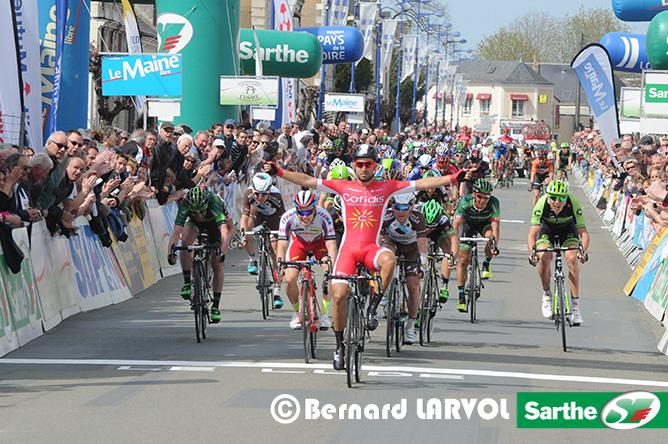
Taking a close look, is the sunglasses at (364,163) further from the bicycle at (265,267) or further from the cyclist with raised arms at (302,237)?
the bicycle at (265,267)

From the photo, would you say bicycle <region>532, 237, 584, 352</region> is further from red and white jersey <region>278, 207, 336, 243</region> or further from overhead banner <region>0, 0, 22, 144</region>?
overhead banner <region>0, 0, 22, 144</region>

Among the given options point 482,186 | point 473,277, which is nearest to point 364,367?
point 473,277

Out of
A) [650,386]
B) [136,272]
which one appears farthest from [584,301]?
[650,386]

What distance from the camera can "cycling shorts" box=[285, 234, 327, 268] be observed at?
1437 cm

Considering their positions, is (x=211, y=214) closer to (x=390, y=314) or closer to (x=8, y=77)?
(x=390, y=314)

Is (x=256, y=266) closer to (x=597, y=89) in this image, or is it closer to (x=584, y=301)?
(x=584, y=301)

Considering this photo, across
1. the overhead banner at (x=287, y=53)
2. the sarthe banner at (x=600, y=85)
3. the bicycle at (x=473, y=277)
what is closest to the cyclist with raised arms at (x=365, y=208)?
the bicycle at (x=473, y=277)

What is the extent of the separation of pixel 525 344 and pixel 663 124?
1027 cm

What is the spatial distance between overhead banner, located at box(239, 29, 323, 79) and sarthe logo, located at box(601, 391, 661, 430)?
26727mm

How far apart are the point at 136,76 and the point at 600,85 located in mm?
9659

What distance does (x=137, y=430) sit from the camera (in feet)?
31.3

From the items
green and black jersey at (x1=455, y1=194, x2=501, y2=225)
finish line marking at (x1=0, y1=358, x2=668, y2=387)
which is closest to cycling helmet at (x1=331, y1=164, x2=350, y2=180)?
green and black jersey at (x1=455, y1=194, x2=501, y2=225)

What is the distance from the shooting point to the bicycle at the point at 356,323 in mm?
11742

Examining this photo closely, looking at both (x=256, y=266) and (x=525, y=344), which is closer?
(x=525, y=344)
